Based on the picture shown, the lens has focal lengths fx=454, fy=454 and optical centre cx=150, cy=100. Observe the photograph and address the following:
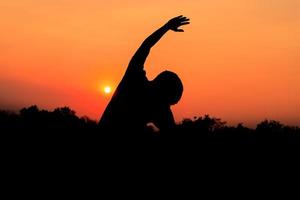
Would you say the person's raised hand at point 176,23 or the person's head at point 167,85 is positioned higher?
the person's raised hand at point 176,23

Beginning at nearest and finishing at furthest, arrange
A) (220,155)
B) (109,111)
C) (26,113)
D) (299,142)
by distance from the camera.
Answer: (109,111)
(220,155)
(299,142)
(26,113)

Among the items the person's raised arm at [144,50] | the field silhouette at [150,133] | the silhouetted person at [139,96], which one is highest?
the field silhouette at [150,133]

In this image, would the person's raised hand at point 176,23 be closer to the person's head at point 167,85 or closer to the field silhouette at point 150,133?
the person's head at point 167,85

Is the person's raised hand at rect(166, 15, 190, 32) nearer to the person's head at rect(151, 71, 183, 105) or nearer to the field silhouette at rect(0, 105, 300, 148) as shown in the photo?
the person's head at rect(151, 71, 183, 105)

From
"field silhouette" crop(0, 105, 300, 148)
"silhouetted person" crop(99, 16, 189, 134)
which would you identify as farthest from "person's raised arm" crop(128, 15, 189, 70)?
"field silhouette" crop(0, 105, 300, 148)

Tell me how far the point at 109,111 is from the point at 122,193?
832 mm

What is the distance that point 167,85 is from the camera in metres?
4.53

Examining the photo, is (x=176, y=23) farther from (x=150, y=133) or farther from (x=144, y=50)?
(x=150, y=133)

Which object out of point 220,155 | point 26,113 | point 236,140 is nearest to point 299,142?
point 236,140

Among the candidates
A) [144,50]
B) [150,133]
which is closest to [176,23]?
[144,50]

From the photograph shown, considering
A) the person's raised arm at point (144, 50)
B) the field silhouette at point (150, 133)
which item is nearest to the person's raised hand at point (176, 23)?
the person's raised arm at point (144, 50)

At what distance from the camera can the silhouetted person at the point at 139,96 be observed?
14.7ft

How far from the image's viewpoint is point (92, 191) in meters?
4.58

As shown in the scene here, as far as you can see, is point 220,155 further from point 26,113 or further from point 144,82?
point 26,113
